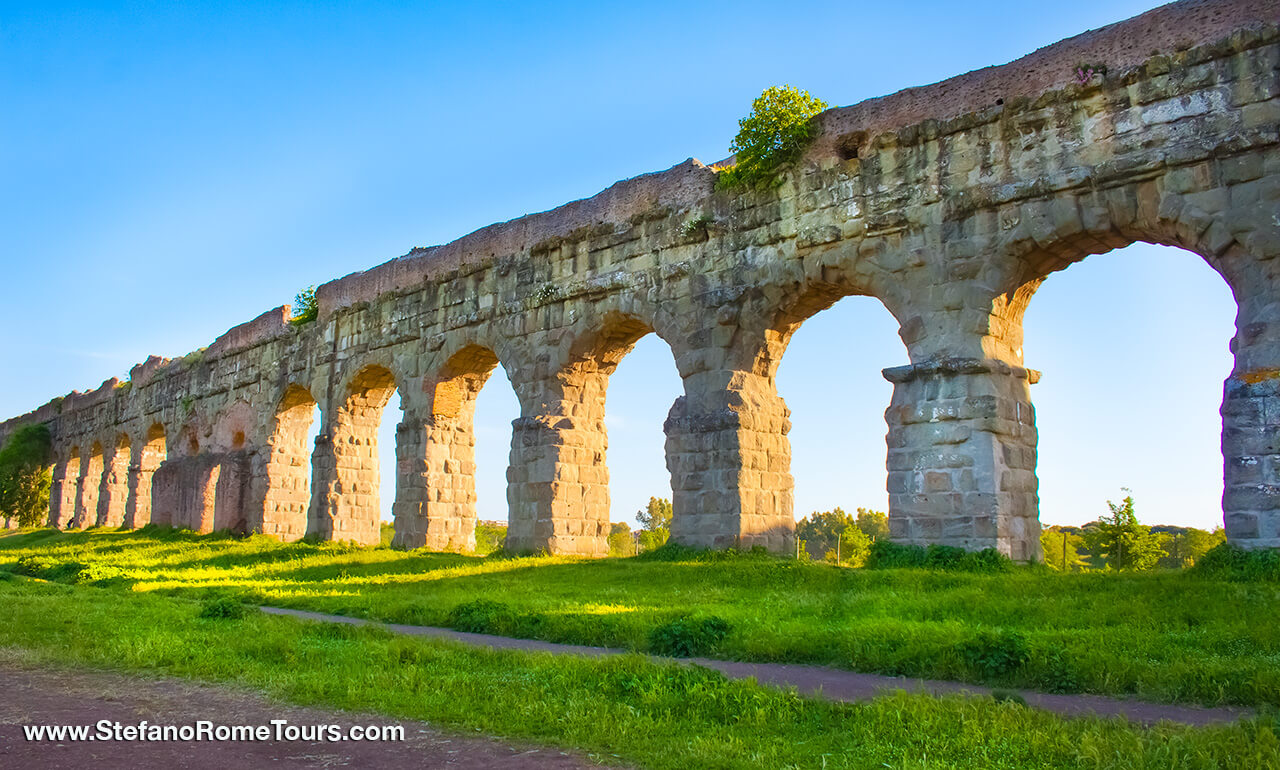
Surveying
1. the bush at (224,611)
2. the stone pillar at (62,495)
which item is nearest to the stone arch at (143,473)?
the stone pillar at (62,495)

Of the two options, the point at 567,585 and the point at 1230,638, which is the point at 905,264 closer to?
the point at 567,585

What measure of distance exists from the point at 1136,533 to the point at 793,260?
15.6m

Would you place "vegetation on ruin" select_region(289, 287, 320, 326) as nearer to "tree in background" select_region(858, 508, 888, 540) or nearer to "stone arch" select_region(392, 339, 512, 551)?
"stone arch" select_region(392, 339, 512, 551)

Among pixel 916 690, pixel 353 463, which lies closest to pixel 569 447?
pixel 353 463

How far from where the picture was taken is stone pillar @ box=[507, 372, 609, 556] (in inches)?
566

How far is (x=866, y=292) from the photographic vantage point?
39.3ft

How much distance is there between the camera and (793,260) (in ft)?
40.4

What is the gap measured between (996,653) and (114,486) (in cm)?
3138

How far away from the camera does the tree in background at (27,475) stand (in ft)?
109

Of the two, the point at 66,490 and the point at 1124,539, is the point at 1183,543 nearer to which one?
the point at 1124,539

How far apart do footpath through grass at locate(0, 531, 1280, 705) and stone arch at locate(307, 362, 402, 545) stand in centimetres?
495

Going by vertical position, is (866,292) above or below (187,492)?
above

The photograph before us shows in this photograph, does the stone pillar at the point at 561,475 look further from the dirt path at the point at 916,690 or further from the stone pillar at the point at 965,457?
the dirt path at the point at 916,690

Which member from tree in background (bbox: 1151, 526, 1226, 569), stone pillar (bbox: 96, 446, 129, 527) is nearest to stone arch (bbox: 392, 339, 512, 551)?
stone pillar (bbox: 96, 446, 129, 527)
